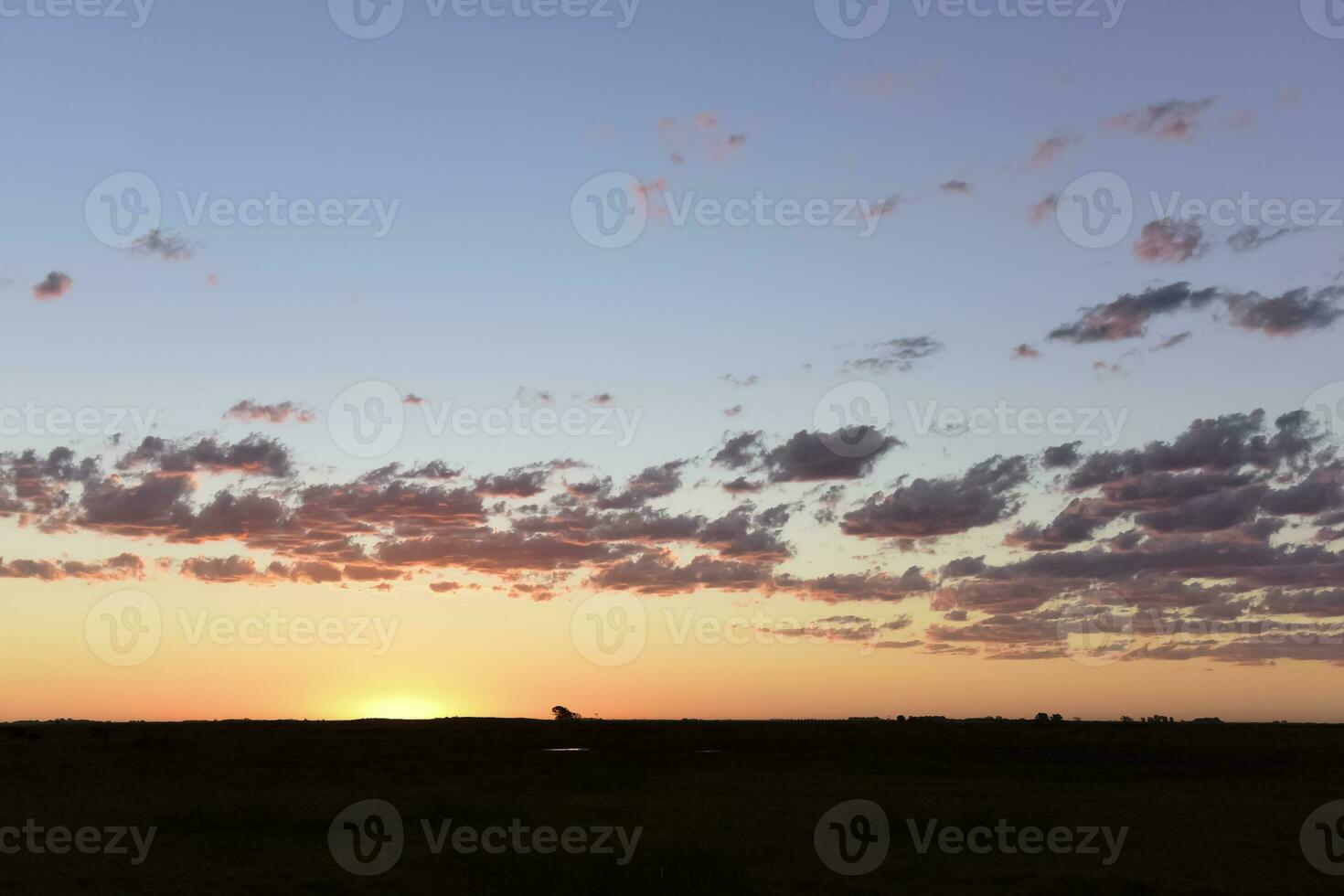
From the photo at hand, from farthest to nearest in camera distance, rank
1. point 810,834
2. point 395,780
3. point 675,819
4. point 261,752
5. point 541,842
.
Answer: point 261,752 < point 395,780 < point 675,819 < point 810,834 < point 541,842

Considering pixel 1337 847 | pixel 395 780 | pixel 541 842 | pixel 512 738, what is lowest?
pixel 1337 847

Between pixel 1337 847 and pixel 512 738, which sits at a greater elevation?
pixel 512 738

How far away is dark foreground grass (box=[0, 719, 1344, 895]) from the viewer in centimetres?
3300

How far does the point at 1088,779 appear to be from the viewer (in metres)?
67.2

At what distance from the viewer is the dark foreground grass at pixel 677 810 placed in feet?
108

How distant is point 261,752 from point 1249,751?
73.4 m

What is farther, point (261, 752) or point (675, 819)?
point (261, 752)

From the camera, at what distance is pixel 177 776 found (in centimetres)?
6956

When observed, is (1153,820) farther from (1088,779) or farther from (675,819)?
(1088,779)

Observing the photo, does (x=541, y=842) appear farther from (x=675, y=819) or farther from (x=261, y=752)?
(x=261, y=752)

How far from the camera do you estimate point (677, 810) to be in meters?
48.5

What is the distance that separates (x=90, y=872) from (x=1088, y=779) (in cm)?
5018

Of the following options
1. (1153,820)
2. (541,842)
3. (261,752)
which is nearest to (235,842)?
(541,842)

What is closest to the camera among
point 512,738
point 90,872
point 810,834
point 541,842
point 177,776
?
point 90,872
